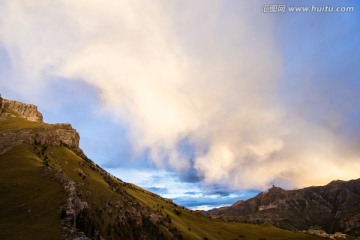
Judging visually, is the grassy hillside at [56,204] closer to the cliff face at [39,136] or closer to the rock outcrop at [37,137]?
the rock outcrop at [37,137]

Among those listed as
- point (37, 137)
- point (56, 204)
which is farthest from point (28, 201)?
point (37, 137)

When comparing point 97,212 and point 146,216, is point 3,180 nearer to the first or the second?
point 97,212

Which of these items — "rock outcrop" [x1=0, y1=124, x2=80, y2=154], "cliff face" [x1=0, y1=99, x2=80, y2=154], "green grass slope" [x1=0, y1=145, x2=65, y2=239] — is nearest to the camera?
"green grass slope" [x1=0, y1=145, x2=65, y2=239]

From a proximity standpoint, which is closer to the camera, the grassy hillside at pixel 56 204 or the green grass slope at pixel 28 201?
the green grass slope at pixel 28 201

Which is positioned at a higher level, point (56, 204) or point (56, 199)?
point (56, 199)

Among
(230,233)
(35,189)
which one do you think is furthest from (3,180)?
(230,233)

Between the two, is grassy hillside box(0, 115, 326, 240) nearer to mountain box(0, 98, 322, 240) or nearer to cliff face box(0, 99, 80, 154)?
mountain box(0, 98, 322, 240)

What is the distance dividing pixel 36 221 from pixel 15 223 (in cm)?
336

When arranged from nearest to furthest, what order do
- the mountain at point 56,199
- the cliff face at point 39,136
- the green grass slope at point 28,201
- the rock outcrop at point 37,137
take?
the green grass slope at point 28,201 → the mountain at point 56,199 → the rock outcrop at point 37,137 → the cliff face at point 39,136

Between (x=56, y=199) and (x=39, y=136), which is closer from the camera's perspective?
(x=56, y=199)

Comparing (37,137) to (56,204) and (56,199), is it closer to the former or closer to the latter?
(56,199)

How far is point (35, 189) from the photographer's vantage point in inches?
2771

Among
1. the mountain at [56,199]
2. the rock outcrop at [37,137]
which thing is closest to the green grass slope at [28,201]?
the mountain at [56,199]

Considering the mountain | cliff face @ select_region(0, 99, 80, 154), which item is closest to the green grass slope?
the mountain
